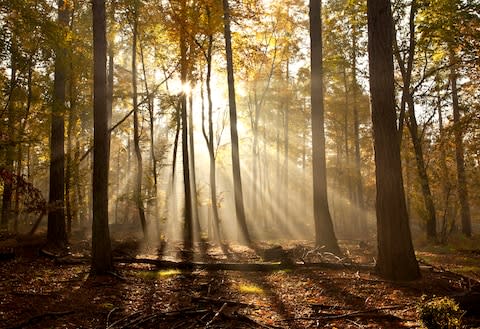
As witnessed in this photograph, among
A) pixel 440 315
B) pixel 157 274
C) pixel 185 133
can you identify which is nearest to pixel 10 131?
pixel 185 133

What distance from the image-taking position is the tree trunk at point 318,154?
11125 mm

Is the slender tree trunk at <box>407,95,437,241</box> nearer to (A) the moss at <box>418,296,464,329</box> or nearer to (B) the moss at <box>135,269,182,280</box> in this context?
(B) the moss at <box>135,269,182,280</box>

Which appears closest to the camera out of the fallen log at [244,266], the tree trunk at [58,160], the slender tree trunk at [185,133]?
the fallen log at [244,266]

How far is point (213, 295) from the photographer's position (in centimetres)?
668

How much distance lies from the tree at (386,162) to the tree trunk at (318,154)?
3698mm

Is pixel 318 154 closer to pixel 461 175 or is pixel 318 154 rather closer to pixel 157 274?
pixel 157 274

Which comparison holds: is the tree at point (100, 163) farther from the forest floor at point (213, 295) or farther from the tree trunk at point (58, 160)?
the tree trunk at point (58, 160)

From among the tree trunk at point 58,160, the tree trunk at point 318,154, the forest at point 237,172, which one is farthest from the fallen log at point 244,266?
the tree trunk at point 58,160

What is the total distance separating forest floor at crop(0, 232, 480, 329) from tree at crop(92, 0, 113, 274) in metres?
0.50

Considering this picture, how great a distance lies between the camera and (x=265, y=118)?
30.0 metres

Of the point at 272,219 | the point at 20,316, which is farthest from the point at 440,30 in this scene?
the point at 272,219

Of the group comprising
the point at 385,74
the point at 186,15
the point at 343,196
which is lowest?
the point at 343,196

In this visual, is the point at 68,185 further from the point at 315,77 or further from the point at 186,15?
the point at 315,77

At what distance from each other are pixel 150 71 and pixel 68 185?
10.4m
